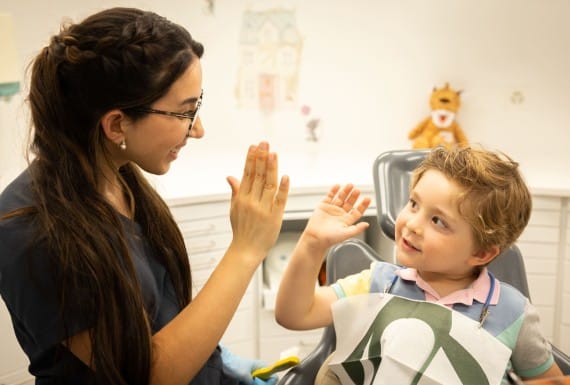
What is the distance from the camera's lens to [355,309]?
1.19 metres

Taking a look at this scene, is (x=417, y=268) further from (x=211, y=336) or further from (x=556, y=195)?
(x=556, y=195)

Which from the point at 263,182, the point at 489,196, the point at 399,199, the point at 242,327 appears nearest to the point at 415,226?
the point at 489,196

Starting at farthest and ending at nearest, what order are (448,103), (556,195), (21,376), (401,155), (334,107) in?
(334,107) → (448,103) → (556,195) → (21,376) → (401,155)

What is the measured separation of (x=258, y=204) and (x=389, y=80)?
202cm

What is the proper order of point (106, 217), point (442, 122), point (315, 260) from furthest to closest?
point (442, 122) → point (315, 260) → point (106, 217)

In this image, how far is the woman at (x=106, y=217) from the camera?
98 centimetres

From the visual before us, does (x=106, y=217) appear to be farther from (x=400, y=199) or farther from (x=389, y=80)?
(x=389, y=80)

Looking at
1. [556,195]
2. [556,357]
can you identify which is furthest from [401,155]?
[556,195]

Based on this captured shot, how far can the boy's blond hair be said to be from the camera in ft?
3.64

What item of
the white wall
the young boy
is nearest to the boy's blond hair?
the young boy

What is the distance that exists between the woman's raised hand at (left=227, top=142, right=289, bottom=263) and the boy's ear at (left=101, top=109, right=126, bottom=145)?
0.75 ft

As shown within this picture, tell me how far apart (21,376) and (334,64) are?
1904 mm

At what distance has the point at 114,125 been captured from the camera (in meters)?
1.07

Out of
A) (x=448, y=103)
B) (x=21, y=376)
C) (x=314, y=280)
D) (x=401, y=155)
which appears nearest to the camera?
(x=314, y=280)
